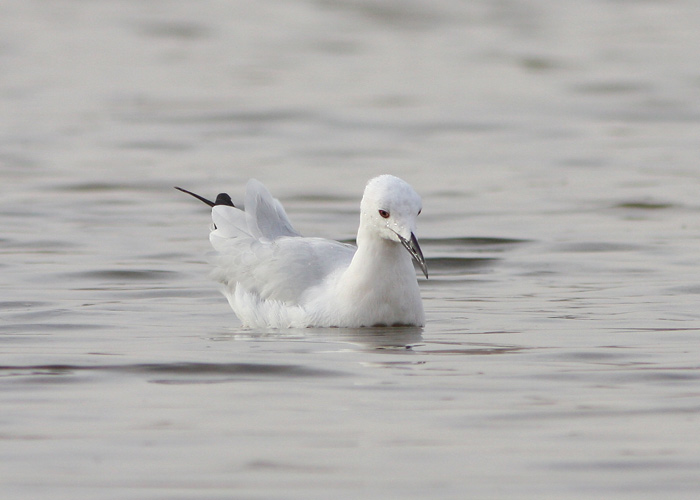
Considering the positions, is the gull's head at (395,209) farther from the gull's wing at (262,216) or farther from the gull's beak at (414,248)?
the gull's wing at (262,216)

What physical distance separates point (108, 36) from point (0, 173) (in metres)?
10.6

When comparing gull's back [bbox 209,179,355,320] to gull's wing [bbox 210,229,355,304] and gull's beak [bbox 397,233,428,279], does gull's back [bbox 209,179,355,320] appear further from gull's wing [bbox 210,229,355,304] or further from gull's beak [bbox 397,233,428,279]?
gull's beak [bbox 397,233,428,279]

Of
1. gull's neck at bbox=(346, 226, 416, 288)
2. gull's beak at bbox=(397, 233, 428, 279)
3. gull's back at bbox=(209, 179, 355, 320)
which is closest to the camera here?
gull's beak at bbox=(397, 233, 428, 279)

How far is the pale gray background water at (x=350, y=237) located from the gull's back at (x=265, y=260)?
0.83 ft

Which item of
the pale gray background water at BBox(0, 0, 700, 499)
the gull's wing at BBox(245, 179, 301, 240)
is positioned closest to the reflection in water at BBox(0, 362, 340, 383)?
the pale gray background water at BBox(0, 0, 700, 499)

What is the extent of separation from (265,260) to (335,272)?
49cm

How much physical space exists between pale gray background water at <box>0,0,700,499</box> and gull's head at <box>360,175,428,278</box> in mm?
572

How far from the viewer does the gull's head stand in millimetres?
8461

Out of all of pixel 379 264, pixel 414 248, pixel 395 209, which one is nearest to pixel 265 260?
pixel 379 264

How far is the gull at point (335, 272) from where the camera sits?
8617mm

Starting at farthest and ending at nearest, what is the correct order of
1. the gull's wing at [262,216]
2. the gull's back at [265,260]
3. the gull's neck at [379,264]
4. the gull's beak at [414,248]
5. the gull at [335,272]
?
the gull's wing at [262,216] < the gull's back at [265,260] < the gull's neck at [379,264] < the gull at [335,272] < the gull's beak at [414,248]

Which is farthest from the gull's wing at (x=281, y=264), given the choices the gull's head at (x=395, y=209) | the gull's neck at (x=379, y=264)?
the gull's head at (x=395, y=209)

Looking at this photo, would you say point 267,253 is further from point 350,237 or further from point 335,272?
point 350,237

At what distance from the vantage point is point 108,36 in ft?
87.3
